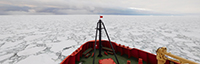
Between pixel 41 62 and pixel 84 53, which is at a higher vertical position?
pixel 84 53

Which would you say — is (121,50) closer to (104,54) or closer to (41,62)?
(104,54)

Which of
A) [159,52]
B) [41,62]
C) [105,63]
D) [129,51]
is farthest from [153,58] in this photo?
[41,62]

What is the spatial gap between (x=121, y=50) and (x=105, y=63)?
1.03 meters

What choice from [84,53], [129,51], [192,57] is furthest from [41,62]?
[192,57]

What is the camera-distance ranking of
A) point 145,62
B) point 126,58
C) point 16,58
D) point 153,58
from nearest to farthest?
point 153,58 < point 145,62 < point 126,58 < point 16,58

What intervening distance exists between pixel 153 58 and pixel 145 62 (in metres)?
0.33

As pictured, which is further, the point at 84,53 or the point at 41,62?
the point at 41,62

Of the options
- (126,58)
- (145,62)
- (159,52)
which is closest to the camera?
(159,52)

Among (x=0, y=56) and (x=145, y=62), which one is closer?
(x=145, y=62)

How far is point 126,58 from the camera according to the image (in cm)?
316

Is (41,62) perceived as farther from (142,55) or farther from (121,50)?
(142,55)

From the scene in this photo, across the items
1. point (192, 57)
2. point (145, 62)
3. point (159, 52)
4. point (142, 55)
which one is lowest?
point (192, 57)

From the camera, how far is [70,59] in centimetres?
269

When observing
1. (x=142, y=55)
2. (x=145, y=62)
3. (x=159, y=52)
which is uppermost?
(x=159, y=52)
